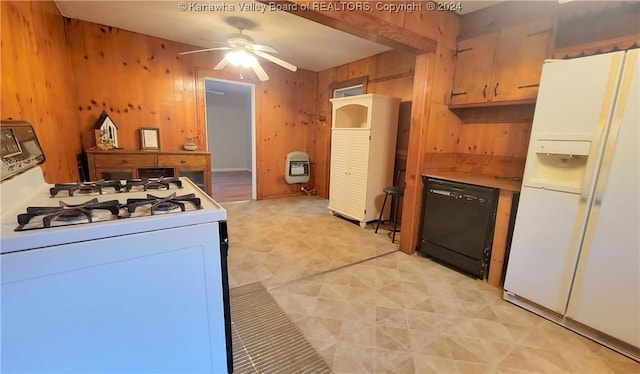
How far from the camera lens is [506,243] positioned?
2227mm

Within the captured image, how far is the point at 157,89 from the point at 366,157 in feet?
9.89

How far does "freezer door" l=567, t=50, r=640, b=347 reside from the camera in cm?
152

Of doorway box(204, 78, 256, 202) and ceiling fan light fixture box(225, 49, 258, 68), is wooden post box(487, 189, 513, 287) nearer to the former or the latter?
ceiling fan light fixture box(225, 49, 258, 68)

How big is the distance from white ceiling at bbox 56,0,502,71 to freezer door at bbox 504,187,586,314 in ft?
5.96

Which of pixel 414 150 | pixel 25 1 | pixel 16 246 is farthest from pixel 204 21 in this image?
pixel 16 246

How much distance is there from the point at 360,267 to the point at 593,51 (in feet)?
7.92

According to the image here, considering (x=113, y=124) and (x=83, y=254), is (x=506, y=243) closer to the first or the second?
(x=83, y=254)

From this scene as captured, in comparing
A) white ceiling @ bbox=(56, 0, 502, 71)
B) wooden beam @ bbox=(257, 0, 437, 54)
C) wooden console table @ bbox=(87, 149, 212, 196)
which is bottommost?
wooden console table @ bbox=(87, 149, 212, 196)

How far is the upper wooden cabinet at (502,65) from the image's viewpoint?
2.21m

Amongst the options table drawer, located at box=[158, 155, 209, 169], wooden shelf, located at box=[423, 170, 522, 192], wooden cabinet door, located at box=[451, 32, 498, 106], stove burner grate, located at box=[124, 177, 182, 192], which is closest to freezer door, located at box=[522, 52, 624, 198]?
wooden shelf, located at box=[423, 170, 522, 192]

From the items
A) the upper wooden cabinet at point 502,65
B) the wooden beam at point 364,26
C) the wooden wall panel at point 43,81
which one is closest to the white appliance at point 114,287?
the wooden wall panel at point 43,81

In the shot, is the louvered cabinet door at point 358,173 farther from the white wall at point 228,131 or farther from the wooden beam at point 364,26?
the white wall at point 228,131

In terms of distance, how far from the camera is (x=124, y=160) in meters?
3.30

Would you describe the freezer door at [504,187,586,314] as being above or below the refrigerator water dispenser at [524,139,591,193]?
below
